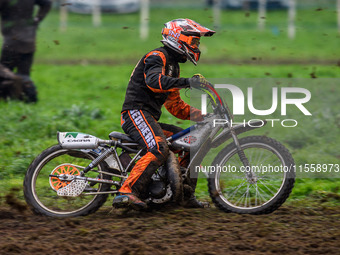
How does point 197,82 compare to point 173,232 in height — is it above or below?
above

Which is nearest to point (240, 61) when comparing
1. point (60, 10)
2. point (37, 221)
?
point (60, 10)

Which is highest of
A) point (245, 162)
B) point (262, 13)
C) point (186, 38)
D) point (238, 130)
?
point (186, 38)

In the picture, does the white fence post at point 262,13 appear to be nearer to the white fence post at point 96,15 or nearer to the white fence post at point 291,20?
the white fence post at point 291,20

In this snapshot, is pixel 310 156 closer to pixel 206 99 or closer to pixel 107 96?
pixel 206 99

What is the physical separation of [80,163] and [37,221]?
2.62 feet

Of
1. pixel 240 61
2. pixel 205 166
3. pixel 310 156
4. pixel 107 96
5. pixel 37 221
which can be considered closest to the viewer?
pixel 37 221

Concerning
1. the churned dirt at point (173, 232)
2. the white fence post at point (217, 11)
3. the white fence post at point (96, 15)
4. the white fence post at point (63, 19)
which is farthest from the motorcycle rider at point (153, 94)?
the white fence post at point (96, 15)

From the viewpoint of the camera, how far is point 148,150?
6.16 metres

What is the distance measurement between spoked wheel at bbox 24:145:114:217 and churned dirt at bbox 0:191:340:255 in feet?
0.48

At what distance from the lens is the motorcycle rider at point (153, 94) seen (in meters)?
6.07

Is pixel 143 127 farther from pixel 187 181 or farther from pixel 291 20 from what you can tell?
pixel 291 20

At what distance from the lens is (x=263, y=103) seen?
39.3ft

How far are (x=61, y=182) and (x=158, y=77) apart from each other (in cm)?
164

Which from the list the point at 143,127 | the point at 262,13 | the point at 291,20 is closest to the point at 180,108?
the point at 143,127
